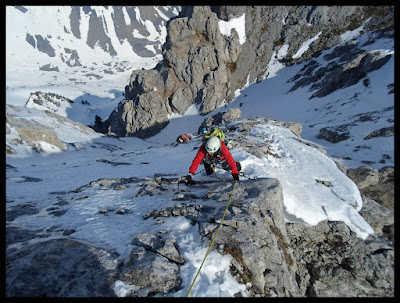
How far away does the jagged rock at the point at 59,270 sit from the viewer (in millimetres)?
4734

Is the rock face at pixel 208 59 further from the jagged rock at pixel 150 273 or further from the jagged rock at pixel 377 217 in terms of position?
the jagged rock at pixel 150 273

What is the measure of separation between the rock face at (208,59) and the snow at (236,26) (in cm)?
122

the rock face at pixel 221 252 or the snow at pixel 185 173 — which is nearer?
the rock face at pixel 221 252

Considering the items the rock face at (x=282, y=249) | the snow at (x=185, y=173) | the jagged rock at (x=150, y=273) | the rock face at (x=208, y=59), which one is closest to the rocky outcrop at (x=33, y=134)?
the snow at (x=185, y=173)

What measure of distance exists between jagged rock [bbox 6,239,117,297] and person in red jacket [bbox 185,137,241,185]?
224 inches

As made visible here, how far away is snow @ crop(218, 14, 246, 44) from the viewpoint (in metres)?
69.9

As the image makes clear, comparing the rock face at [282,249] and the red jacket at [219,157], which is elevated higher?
the red jacket at [219,157]

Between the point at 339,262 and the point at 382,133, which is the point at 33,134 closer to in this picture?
the point at 339,262

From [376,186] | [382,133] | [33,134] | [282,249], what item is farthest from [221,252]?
[382,133]

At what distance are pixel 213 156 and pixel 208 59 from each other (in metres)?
62.8

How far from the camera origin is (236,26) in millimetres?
71000

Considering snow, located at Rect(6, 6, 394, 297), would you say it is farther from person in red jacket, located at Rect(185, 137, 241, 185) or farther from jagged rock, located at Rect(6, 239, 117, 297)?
person in red jacket, located at Rect(185, 137, 241, 185)

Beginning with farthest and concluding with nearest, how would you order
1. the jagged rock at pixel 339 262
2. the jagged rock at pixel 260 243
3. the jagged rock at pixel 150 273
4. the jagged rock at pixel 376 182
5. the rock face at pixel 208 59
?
the rock face at pixel 208 59 → the jagged rock at pixel 376 182 → the jagged rock at pixel 339 262 → the jagged rock at pixel 260 243 → the jagged rock at pixel 150 273
